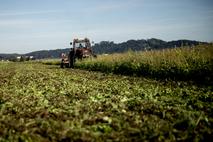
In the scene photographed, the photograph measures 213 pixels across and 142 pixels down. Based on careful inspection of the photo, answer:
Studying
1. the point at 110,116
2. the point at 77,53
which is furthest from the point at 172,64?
the point at 77,53

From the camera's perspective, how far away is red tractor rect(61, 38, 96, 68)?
29.5 meters

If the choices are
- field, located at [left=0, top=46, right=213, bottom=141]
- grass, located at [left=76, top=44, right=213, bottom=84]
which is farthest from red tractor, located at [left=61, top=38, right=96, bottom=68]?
field, located at [left=0, top=46, right=213, bottom=141]

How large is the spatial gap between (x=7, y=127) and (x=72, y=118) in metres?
1.20

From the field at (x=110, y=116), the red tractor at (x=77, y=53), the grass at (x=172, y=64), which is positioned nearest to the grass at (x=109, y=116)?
the field at (x=110, y=116)

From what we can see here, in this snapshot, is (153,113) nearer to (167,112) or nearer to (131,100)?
(167,112)

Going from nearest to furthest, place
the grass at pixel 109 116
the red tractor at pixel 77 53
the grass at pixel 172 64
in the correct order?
the grass at pixel 109 116 < the grass at pixel 172 64 < the red tractor at pixel 77 53

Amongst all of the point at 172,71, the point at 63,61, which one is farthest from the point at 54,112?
the point at 63,61

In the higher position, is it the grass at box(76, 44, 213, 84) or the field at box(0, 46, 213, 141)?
the grass at box(76, 44, 213, 84)

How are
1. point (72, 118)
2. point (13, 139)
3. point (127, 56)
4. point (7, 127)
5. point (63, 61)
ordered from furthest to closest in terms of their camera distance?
point (63, 61) < point (127, 56) < point (72, 118) < point (7, 127) < point (13, 139)

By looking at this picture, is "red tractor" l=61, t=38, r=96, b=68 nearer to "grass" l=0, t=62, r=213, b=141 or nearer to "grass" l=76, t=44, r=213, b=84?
"grass" l=76, t=44, r=213, b=84

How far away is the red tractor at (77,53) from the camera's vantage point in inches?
1162

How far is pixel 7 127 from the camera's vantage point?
564 centimetres

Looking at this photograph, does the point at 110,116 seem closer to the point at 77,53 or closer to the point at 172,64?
the point at 172,64

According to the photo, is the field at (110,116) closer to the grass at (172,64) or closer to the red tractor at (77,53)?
the grass at (172,64)
